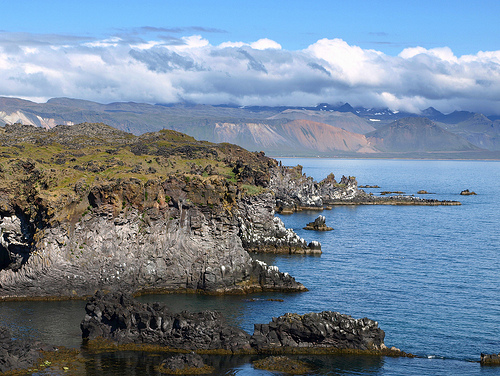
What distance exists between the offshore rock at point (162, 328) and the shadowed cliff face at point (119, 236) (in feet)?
47.6

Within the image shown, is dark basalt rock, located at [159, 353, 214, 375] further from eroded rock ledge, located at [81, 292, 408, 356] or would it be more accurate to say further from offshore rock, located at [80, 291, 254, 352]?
offshore rock, located at [80, 291, 254, 352]

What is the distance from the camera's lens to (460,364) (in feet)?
183

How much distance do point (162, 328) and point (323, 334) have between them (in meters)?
14.8

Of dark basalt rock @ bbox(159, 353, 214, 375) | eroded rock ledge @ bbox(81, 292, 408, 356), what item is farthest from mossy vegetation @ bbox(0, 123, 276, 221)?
dark basalt rock @ bbox(159, 353, 214, 375)

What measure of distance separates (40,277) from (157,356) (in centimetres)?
2284

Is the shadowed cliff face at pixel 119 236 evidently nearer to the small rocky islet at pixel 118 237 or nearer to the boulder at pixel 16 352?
the small rocky islet at pixel 118 237

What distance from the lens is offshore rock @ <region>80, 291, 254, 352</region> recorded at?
56.0 meters

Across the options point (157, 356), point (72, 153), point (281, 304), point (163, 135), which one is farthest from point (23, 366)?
point (163, 135)

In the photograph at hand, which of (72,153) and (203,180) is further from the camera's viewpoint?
(72,153)

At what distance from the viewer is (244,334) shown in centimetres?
5688

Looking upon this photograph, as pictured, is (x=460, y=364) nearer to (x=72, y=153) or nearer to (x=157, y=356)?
(x=157, y=356)

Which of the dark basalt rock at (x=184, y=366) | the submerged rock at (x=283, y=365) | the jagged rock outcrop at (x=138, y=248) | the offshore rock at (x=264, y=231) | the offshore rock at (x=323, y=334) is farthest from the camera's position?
the offshore rock at (x=264, y=231)

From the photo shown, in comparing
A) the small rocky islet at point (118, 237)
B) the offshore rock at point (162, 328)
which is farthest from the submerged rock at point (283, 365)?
the small rocky islet at point (118, 237)

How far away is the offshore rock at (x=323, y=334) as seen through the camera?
56.2 metres
